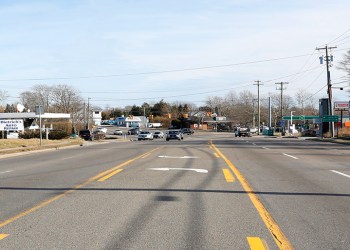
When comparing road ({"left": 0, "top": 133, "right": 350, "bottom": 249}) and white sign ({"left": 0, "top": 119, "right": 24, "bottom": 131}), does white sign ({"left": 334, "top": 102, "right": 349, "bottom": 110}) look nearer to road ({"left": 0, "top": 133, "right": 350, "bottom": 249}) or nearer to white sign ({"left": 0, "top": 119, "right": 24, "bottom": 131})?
white sign ({"left": 0, "top": 119, "right": 24, "bottom": 131})

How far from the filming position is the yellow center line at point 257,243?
5.89 metres

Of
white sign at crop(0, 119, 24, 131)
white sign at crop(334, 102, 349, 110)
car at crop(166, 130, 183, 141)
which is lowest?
car at crop(166, 130, 183, 141)

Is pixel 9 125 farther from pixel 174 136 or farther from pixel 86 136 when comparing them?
pixel 174 136

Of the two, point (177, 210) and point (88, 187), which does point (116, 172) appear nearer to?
point (88, 187)

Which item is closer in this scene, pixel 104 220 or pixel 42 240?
pixel 42 240

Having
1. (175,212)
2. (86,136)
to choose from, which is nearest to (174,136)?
(86,136)

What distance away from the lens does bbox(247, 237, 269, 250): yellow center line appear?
5.89 meters

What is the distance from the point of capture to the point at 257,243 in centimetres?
610

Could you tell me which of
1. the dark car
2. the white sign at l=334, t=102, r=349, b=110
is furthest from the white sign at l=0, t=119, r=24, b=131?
the white sign at l=334, t=102, r=349, b=110

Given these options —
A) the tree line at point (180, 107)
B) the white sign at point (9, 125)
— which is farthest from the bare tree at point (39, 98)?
the white sign at point (9, 125)

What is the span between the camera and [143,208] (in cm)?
852

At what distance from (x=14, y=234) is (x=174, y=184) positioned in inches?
230

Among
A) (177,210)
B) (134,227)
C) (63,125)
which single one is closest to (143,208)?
(177,210)

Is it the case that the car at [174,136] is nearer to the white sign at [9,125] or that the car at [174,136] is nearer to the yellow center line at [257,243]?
the white sign at [9,125]
